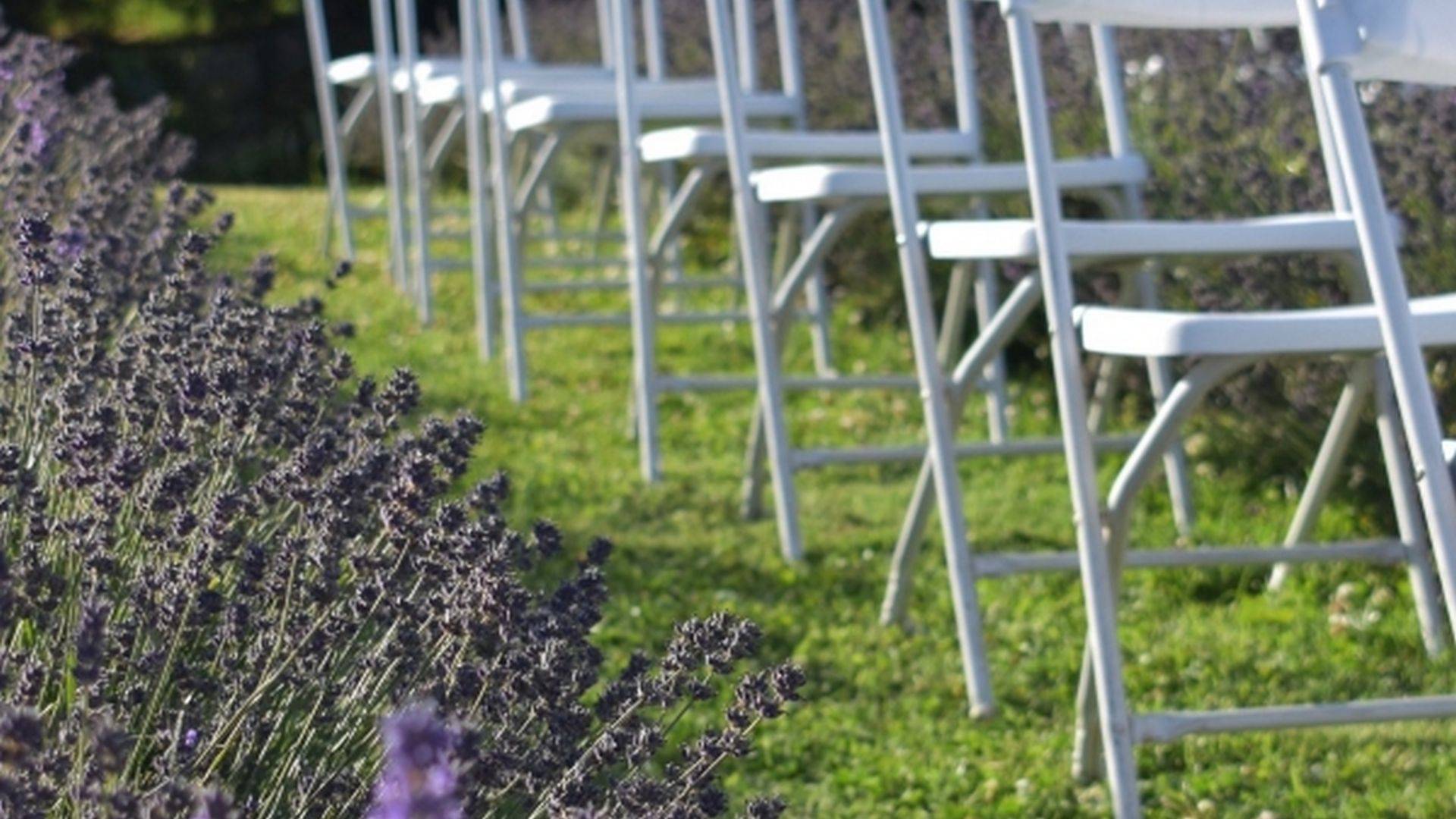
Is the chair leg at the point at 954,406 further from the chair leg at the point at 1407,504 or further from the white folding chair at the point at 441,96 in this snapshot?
the white folding chair at the point at 441,96

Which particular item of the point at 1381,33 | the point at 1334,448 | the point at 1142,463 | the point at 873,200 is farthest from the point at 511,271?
the point at 1381,33

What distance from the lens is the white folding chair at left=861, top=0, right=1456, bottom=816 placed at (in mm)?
2375

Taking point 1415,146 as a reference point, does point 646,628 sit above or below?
below

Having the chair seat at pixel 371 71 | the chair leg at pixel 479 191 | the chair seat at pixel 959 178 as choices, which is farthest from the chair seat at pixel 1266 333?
the chair seat at pixel 371 71

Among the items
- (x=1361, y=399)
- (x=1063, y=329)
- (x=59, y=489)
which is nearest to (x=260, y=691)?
(x=59, y=489)

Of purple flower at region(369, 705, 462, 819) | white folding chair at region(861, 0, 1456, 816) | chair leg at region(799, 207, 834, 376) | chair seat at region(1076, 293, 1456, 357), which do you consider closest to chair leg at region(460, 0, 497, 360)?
chair leg at region(799, 207, 834, 376)

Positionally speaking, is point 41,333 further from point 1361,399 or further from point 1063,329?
point 1361,399

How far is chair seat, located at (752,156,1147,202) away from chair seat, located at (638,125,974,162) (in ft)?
1.53

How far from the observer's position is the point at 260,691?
1477mm

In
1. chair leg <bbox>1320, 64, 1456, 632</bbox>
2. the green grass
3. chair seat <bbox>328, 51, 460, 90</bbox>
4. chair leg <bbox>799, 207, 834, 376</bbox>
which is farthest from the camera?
chair seat <bbox>328, 51, 460, 90</bbox>

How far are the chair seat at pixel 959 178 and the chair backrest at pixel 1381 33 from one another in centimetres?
162

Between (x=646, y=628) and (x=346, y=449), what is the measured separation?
58.5 inches

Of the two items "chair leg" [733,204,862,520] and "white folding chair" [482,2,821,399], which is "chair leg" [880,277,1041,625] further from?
"white folding chair" [482,2,821,399]

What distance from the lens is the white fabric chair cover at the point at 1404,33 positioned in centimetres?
192
